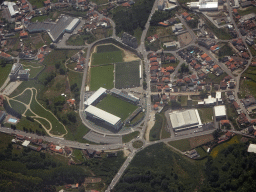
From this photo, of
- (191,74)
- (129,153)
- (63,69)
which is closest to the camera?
(129,153)

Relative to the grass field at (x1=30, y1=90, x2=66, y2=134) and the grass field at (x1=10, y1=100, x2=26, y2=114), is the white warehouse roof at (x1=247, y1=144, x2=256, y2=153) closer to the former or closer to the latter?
the grass field at (x1=30, y1=90, x2=66, y2=134)

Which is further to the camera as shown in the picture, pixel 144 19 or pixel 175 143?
pixel 144 19

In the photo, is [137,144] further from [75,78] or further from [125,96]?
[75,78]

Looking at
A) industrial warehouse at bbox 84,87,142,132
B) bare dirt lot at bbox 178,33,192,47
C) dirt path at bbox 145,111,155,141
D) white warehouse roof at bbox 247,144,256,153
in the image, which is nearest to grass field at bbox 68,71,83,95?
industrial warehouse at bbox 84,87,142,132

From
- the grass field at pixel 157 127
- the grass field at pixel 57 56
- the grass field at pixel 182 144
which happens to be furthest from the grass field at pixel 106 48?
the grass field at pixel 182 144

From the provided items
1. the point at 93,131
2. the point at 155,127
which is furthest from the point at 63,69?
the point at 155,127

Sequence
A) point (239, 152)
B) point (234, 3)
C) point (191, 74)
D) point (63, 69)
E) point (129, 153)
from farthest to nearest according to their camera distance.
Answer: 1. point (234, 3)
2. point (63, 69)
3. point (191, 74)
4. point (129, 153)
5. point (239, 152)

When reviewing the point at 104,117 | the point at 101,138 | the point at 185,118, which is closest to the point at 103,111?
the point at 104,117

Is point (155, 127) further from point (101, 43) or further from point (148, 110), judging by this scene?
point (101, 43)
